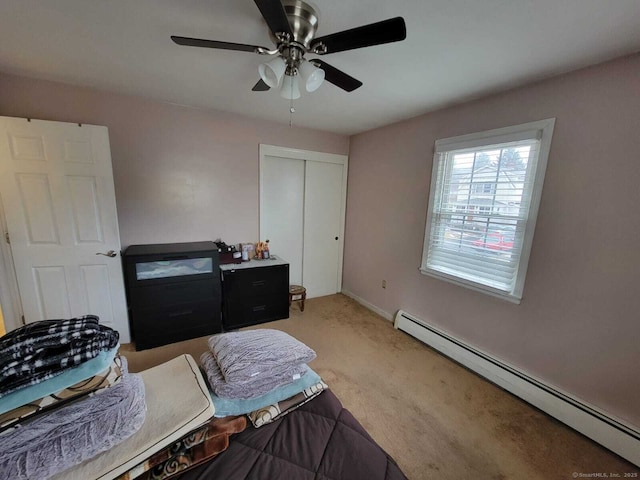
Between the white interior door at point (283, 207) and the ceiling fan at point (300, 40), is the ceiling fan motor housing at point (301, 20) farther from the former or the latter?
the white interior door at point (283, 207)

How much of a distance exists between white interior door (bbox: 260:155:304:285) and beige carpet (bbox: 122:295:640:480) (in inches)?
47.2

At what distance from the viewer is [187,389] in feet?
3.21

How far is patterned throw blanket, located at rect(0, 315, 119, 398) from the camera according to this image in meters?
0.69

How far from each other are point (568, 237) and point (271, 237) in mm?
2912

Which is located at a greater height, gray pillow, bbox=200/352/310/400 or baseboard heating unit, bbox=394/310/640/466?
gray pillow, bbox=200/352/310/400

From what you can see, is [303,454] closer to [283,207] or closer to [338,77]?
[338,77]

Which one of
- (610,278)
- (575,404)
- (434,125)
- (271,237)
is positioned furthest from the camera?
(271,237)

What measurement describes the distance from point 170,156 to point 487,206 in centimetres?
312

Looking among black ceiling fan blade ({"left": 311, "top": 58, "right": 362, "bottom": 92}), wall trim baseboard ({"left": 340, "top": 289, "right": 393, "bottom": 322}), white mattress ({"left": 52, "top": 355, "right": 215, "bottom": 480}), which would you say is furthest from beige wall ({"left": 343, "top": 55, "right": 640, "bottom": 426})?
white mattress ({"left": 52, "top": 355, "right": 215, "bottom": 480})

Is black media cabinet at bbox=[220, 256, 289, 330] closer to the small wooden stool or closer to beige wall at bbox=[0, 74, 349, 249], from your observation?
the small wooden stool

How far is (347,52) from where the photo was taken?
161 cm

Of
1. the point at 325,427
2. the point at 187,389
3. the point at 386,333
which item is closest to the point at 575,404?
the point at 386,333

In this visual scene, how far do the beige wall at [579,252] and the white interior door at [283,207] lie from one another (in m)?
1.84

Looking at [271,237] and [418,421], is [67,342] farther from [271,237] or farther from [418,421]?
[271,237]
